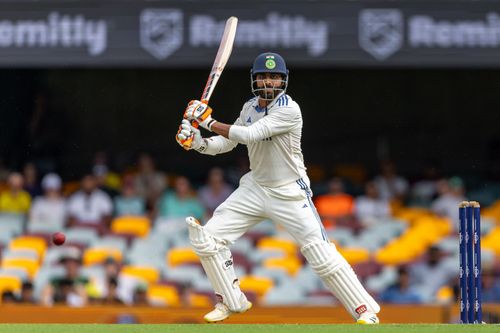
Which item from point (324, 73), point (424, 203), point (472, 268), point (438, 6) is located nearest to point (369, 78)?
point (324, 73)

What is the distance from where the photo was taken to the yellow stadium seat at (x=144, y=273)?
11.8 meters

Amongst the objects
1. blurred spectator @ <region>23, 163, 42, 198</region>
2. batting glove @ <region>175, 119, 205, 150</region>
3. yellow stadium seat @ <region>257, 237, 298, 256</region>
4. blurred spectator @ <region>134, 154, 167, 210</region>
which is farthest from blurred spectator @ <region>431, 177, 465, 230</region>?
batting glove @ <region>175, 119, 205, 150</region>

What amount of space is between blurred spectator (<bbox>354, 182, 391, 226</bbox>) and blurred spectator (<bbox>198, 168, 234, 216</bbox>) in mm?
1358

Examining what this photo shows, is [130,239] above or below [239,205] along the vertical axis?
above

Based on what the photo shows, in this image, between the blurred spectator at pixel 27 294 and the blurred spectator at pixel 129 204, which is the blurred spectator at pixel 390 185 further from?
the blurred spectator at pixel 27 294

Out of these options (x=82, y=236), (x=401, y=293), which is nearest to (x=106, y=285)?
(x=82, y=236)

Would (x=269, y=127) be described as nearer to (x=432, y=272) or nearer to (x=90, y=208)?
(x=432, y=272)

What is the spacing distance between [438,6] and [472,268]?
15.6 ft

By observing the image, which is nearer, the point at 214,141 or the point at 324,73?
the point at 214,141

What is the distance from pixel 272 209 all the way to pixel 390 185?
6.23 metres

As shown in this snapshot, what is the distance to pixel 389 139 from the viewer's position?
15.3m

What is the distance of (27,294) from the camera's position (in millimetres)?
11391

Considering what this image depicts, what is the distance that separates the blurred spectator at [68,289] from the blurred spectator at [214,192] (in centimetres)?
186

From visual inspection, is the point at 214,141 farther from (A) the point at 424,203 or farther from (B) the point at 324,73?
(B) the point at 324,73
